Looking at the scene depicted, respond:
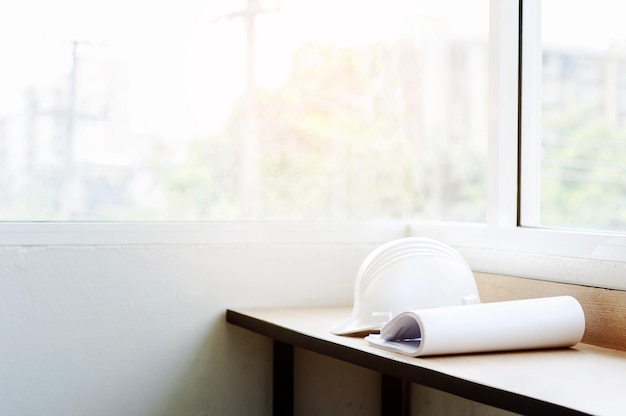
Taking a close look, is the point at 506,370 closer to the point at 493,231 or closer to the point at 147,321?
the point at 493,231

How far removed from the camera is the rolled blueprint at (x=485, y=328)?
159 centimetres

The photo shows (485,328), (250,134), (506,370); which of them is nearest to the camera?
(506,370)

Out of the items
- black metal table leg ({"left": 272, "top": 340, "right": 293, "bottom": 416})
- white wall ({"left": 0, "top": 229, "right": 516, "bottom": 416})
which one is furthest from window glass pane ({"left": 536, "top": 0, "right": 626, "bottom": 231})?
black metal table leg ({"left": 272, "top": 340, "right": 293, "bottom": 416})

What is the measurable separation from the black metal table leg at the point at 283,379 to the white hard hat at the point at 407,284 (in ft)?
1.42

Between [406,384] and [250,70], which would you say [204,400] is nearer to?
[406,384]

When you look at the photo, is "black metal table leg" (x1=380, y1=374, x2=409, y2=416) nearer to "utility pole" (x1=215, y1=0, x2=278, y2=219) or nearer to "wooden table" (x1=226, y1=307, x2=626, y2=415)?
"wooden table" (x1=226, y1=307, x2=626, y2=415)

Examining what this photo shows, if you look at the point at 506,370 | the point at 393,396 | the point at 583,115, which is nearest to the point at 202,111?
the point at 393,396

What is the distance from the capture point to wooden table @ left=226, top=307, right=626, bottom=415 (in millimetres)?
1299

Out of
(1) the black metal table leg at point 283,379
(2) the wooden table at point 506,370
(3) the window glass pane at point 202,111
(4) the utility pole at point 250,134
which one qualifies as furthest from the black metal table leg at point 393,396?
(4) the utility pole at point 250,134

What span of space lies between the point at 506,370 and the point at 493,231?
752 mm

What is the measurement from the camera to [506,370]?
150 cm

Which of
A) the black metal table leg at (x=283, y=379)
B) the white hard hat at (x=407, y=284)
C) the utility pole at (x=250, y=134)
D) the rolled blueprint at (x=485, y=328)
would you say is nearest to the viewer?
the rolled blueprint at (x=485, y=328)

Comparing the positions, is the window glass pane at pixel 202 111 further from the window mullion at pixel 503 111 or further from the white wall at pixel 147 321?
the window mullion at pixel 503 111

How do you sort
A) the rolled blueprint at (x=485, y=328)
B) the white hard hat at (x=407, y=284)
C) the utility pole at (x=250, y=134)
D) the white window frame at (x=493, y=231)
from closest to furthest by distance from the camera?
1. the rolled blueprint at (x=485, y=328)
2. the white hard hat at (x=407, y=284)
3. the white window frame at (x=493, y=231)
4. the utility pole at (x=250, y=134)
